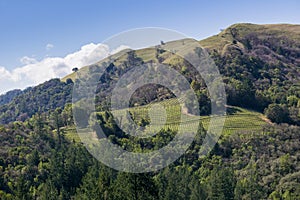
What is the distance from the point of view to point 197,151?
219 ft

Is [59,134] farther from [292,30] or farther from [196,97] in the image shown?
[292,30]

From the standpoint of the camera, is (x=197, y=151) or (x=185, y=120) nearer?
(x=197, y=151)

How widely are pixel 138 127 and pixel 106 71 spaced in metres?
59.3

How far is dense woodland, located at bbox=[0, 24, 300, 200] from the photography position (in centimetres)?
4781

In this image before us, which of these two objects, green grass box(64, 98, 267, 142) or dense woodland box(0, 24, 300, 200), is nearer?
dense woodland box(0, 24, 300, 200)

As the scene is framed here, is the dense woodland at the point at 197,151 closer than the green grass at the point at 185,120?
Yes

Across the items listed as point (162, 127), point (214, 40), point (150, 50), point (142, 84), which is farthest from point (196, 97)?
point (150, 50)

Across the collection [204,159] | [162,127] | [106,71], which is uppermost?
[106,71]

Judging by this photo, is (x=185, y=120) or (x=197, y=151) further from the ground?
(x=185, y=120)

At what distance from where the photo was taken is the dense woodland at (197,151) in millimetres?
47812

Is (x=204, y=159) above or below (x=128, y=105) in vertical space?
below

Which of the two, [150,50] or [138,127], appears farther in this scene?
[150,50]

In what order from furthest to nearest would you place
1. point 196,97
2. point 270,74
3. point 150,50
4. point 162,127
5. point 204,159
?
1. point 150,50
2. point 270,74
3. point 196,97
4. point 162,127
5. point 204,159

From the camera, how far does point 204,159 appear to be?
211ft
